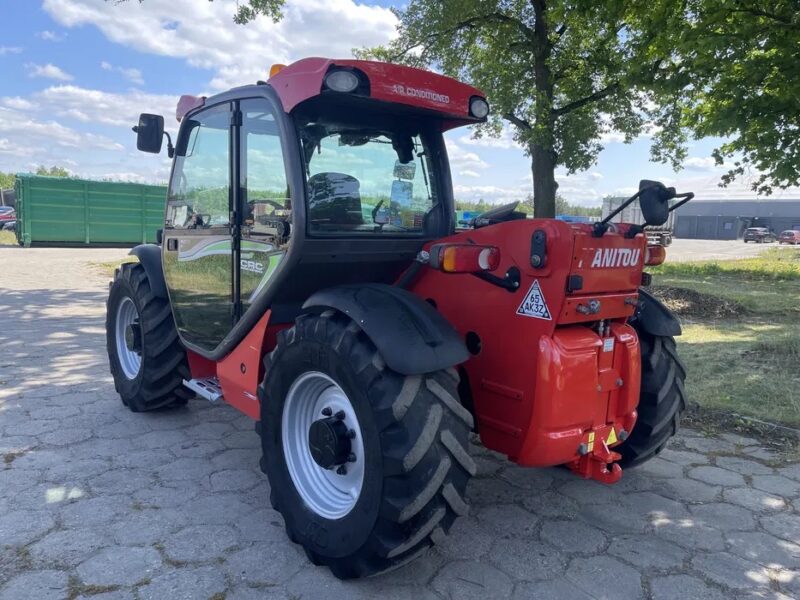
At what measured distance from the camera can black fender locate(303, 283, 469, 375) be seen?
93.3 inches

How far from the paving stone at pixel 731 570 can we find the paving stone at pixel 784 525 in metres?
0.41

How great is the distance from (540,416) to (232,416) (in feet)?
9.01

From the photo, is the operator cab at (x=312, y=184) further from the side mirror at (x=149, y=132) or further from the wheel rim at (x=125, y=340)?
the wheel rim at (x=125, y=340)

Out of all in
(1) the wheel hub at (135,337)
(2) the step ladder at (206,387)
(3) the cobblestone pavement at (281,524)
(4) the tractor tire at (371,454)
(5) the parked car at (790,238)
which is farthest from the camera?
(5) the parked car at (790,238)

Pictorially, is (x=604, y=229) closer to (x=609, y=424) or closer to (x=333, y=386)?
(x=609, y=424)

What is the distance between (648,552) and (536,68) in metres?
12.9

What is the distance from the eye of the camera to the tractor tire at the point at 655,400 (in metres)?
3.29

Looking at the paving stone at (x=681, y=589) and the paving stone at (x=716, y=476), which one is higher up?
the paving stone at (x=716, y=476)

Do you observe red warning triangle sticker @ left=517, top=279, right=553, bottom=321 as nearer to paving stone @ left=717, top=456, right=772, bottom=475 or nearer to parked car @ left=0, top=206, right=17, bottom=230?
paving stone @ left=717, top=456, right=772, bottom=475

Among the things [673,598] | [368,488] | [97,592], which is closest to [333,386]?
[368,488]

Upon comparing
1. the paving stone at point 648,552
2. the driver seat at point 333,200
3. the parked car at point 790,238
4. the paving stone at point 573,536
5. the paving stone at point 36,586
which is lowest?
the paving stone at point 36,586

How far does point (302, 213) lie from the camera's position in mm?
2973

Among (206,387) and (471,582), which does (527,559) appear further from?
(206,387)

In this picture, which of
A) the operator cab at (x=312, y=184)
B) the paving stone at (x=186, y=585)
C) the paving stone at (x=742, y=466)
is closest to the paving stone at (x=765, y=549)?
the paving stone at (x=742, y=466)
